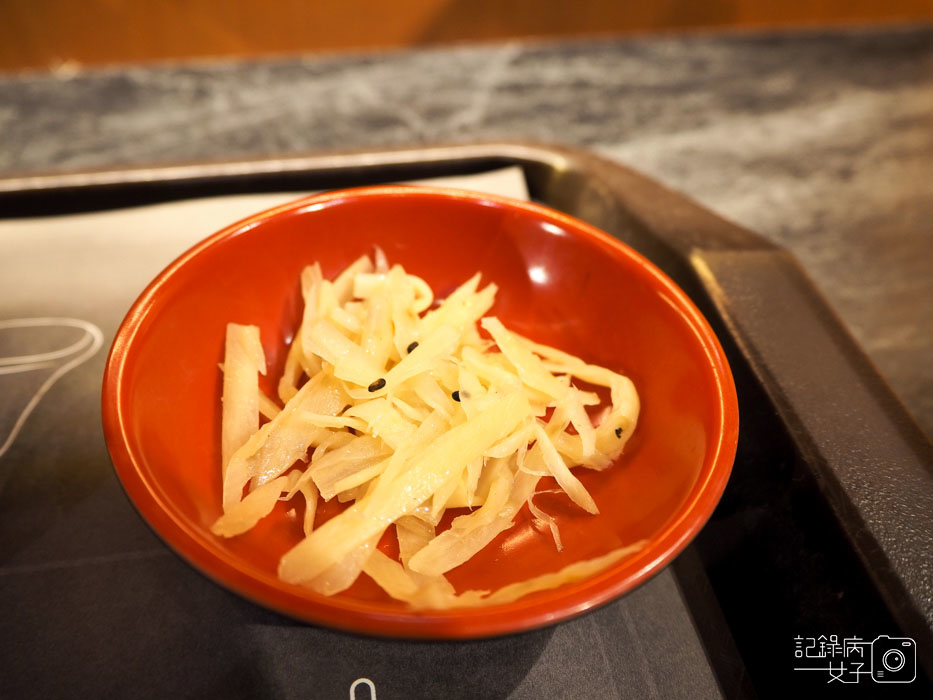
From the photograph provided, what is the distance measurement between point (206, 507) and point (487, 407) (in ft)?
0.97

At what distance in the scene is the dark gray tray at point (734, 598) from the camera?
0.64 meters

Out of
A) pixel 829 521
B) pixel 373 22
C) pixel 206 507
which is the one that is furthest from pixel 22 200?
pixel 373 22

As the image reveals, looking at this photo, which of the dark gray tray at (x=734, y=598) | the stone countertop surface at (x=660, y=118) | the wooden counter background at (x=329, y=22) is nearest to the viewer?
the dark gray tray at (x=734, y=598)

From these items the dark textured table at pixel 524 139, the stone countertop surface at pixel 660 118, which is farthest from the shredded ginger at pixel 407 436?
the stone countertop surface at pixel 660 118

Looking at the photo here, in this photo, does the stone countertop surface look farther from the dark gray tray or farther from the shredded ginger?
the shredded ginger

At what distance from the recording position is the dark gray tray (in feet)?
2.10

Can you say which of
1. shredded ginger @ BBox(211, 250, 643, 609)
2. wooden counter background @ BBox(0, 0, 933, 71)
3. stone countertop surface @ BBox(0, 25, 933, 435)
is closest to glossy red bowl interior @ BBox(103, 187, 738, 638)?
shredded ginger @ BBox(211, 250, 643, 609)

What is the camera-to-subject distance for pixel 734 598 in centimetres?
74

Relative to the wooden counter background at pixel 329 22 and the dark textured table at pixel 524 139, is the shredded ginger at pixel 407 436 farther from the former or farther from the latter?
the wooden counter background at pixel 329 22

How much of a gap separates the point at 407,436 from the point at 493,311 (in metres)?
0.29

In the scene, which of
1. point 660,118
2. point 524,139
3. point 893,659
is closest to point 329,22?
point 660,118

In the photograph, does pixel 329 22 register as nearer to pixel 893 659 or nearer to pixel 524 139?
pixel 524 139

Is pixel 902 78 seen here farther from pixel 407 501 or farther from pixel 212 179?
pixel 407 501

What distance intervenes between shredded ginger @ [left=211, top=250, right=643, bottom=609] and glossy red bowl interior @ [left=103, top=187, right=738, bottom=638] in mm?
24
